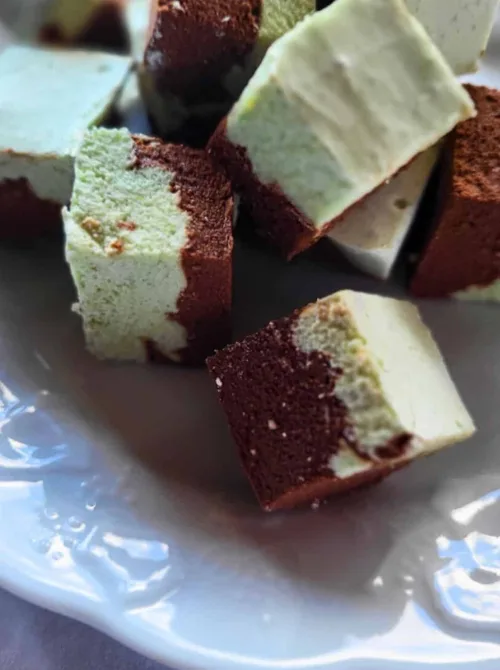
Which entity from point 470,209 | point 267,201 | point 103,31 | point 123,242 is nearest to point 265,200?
point 267,201

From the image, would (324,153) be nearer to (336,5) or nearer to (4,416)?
(336,5)

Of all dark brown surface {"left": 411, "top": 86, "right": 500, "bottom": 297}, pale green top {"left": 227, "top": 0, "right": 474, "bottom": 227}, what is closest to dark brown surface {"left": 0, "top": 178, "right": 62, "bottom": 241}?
pale green top {"left": 227, "top": 0, "right": 474, "bottom": 227}

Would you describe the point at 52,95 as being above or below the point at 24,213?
above

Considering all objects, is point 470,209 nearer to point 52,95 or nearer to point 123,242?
point 123,242

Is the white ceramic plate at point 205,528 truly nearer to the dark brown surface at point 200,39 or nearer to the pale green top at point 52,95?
the pale green top at point 52,95

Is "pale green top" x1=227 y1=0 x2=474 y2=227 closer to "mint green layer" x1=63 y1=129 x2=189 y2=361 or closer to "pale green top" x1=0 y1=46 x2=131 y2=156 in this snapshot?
"mint green layer" x1=63 y1=129 x2=189 y2=361

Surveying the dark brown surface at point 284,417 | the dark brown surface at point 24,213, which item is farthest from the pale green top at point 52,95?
the dark brown surface at point 284,417

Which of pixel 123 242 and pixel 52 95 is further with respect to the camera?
pixel 52 95
